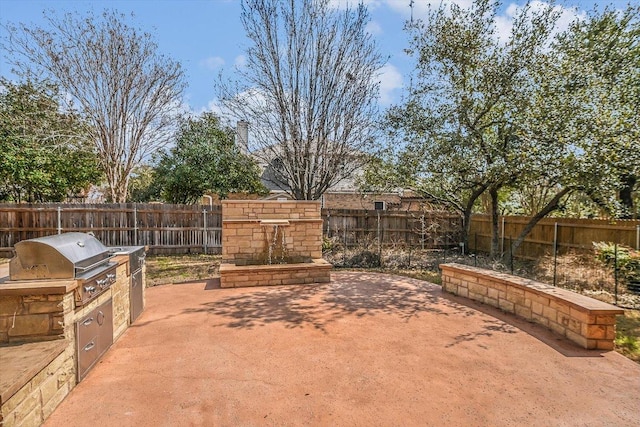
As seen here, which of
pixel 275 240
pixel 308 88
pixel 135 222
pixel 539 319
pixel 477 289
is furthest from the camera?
pixel 135 222

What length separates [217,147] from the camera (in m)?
15.1

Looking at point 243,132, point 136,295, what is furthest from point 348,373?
point 243,132

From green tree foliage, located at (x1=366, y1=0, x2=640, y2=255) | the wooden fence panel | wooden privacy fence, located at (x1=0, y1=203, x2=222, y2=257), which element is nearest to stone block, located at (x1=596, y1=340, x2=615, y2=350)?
green tree foliage, located at (x1=366, y1=0, x2=640, y2=255)

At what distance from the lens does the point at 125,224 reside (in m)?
10.6

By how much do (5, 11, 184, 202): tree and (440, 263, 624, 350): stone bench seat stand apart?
11.2 meters

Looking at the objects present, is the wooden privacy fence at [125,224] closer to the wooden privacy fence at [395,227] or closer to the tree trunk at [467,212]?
the wooden privacy fence at [395,227]

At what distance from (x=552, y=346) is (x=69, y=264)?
16.3ft

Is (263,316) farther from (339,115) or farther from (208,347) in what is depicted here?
(339,115)

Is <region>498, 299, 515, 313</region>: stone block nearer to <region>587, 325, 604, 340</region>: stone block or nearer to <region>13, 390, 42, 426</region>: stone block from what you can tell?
<region>587, 325, 604, 340</region>: stone block

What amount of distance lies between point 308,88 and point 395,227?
6.07 metres

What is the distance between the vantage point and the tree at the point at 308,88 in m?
8.61

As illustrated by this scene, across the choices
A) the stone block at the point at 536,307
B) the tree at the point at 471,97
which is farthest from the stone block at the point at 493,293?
the tree at the point at 471,97

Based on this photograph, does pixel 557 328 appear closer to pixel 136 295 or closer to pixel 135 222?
pixel 136 295

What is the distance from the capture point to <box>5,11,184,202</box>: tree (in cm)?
1027
